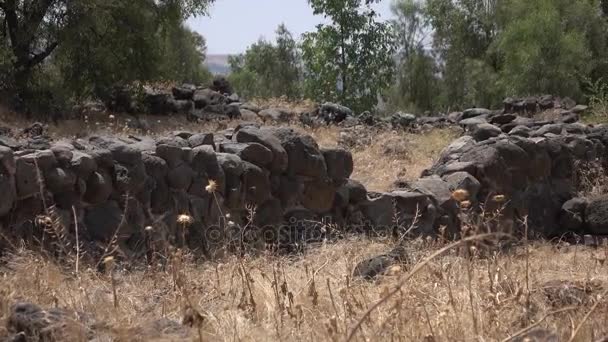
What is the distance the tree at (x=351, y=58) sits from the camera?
2433 centimetres

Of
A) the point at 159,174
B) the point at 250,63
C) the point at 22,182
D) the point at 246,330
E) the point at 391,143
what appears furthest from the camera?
the point at 250,63

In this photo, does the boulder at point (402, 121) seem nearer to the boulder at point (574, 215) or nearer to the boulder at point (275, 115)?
the boulder at point (275, 115)

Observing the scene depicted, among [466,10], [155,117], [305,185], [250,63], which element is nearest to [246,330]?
[305,185]

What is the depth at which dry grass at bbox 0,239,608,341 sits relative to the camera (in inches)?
129

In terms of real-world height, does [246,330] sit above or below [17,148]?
below

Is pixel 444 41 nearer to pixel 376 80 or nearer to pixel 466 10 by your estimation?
pixel 466 10

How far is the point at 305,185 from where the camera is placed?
297 inches

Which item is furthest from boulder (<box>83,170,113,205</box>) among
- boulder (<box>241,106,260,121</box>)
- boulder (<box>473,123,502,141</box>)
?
boulder (<box>241,106,260,121</box>)

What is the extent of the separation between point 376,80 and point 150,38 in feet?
31.2

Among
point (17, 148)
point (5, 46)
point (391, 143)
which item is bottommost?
point (391, 143)

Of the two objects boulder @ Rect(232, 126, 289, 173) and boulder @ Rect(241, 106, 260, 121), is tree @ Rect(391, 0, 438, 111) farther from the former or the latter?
boulder @ Rect(232, 126, 289, 173)

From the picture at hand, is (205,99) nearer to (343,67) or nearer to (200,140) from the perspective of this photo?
(343,67)

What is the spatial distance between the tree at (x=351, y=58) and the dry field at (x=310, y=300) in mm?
18779

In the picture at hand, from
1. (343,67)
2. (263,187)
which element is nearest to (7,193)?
(263,187)
